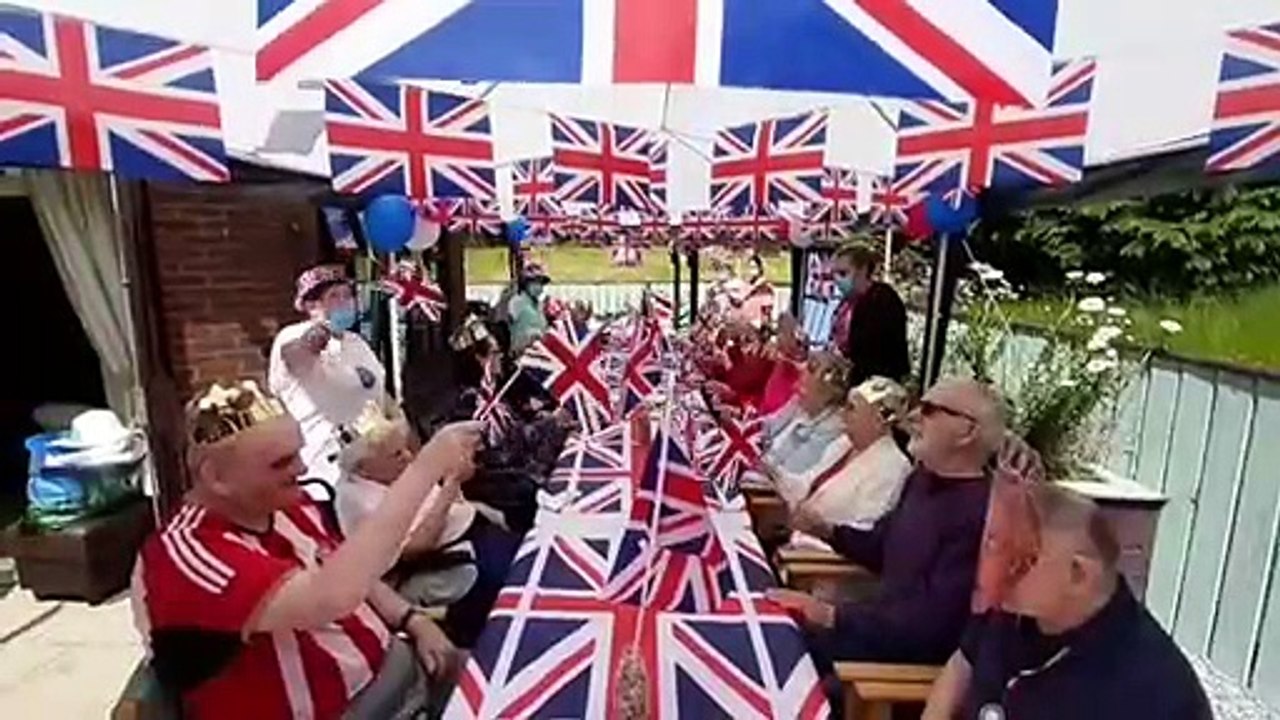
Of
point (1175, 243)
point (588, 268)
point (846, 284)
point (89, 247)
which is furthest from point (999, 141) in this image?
point (588, 268)

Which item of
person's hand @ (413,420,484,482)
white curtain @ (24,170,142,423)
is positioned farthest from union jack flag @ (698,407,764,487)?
white curtain @ (24,170,142,423)

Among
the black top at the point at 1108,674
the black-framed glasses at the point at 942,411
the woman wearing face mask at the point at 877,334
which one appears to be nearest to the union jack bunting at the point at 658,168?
the woman wearing face mask at the point at 877,334

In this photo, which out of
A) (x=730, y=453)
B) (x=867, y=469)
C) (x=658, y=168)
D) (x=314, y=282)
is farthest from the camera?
(x=658, y=168)

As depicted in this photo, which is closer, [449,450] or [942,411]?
[449,450]

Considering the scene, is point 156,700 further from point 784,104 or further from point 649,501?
point 784,104

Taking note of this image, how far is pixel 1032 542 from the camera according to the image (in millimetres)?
1728

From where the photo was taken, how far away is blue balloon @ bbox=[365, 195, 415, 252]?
555 centimetres

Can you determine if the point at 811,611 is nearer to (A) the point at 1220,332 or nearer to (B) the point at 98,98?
(B) the point at 98,98

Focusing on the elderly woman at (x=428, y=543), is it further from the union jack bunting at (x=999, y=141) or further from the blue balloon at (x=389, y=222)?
the blue balloon at (x=389, y=222)

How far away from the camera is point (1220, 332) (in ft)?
18.1

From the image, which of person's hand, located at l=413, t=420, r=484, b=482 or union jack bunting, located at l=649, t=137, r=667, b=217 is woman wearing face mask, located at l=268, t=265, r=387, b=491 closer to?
union jack bunting, located at l=649, t=137, r=667, b=217

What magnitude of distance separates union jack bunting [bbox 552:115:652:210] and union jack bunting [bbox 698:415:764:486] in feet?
4.99

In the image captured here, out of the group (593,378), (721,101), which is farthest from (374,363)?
(721,101)

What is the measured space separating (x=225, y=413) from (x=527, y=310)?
6.34 m
